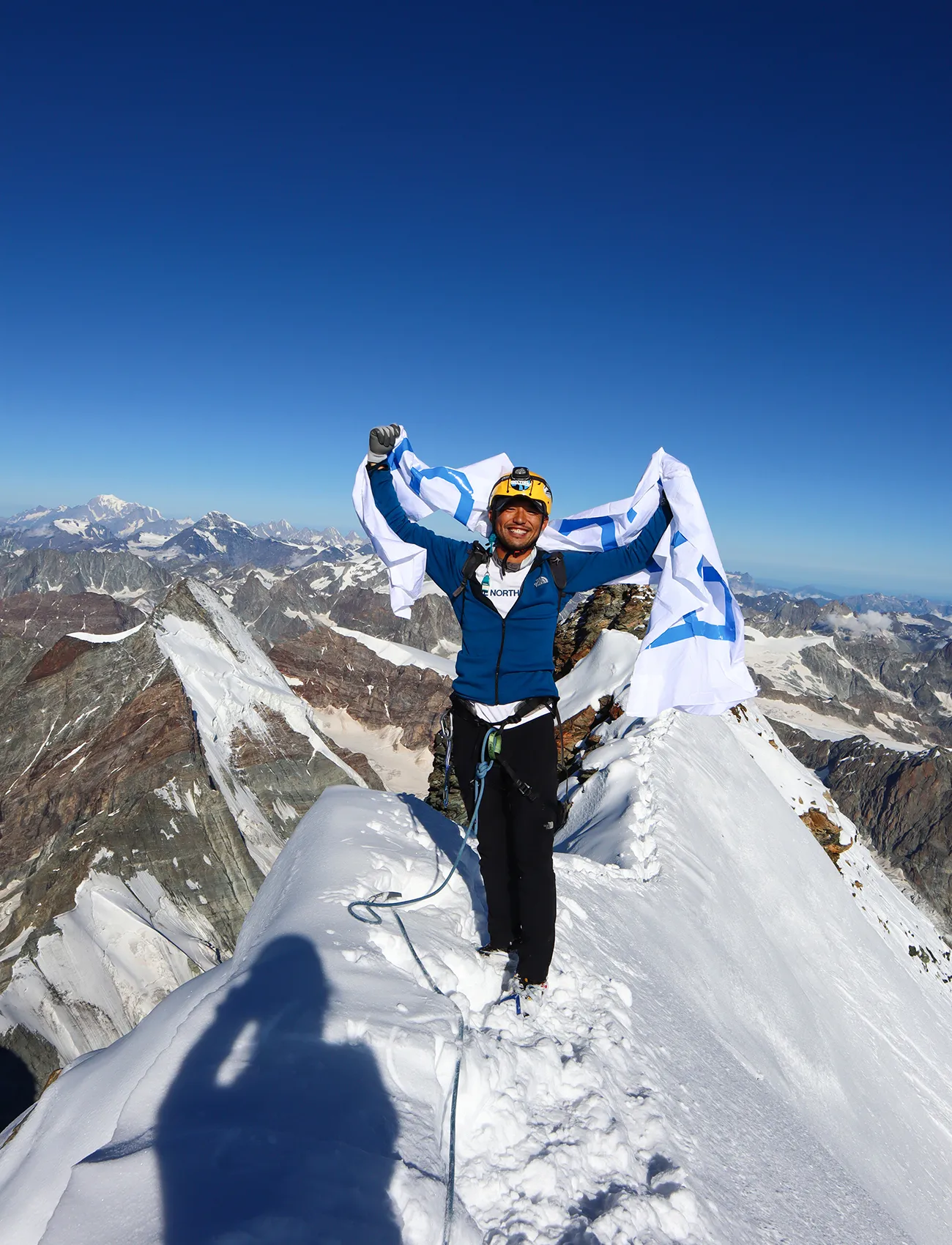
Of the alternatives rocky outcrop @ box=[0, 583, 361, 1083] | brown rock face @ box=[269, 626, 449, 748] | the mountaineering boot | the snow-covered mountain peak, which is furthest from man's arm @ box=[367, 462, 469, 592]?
brown rock face @ box=[269, 626, 449, 748]

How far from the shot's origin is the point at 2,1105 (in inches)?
638

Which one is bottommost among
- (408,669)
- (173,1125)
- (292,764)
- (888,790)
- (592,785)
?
(888,790)

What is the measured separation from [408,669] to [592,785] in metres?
78.1

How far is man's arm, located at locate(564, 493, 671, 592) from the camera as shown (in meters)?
Result: 4.78

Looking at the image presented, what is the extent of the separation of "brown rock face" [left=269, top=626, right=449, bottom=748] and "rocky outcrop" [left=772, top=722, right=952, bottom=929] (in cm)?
7984

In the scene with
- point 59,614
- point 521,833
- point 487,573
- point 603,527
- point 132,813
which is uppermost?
point 603,527

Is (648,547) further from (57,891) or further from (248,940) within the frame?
(57,891)

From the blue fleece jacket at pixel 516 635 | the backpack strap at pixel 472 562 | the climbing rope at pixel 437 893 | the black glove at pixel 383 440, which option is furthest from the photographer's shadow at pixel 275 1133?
the black glove at pixel 383 440

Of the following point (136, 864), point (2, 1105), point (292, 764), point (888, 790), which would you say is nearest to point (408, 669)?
point (292, 764)

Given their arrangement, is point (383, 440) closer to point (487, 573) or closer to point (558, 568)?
point (487, 573)

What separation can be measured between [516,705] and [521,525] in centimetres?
130

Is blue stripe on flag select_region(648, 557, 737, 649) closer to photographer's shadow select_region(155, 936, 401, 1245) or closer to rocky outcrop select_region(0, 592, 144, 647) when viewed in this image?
photographer's shadow select_region(155, 936, 401, 1245)

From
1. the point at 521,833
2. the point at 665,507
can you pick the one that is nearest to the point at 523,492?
the point at 665,507

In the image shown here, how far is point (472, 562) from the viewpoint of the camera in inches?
184
